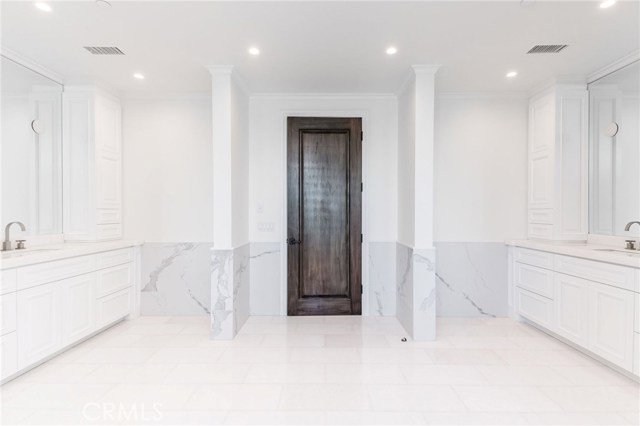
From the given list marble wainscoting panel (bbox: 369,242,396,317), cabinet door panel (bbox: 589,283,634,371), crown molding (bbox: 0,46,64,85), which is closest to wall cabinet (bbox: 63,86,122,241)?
crown molding (bbox: 0,46,64,85)

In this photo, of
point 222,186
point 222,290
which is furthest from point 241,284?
point 222,186

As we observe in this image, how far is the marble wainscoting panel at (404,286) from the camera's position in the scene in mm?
3626

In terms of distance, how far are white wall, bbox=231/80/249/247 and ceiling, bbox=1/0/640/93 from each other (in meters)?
0.34

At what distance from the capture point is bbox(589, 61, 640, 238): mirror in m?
3.27

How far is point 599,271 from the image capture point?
2902 millimetres

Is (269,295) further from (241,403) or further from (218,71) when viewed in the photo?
(218,71)

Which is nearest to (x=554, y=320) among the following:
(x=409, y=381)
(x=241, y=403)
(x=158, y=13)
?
(x=409, y=381)

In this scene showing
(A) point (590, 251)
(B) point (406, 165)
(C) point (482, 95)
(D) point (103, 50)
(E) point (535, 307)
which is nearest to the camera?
(A) point (590, 251)

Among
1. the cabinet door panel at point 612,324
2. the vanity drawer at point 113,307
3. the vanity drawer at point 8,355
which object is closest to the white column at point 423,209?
the cabinet door panel at point 612,324

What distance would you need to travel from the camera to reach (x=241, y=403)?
7.63ft

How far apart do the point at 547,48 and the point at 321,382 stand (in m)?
3.54

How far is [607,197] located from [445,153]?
1.71 meters

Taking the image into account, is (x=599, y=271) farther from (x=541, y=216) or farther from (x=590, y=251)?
(x=541, y=216)

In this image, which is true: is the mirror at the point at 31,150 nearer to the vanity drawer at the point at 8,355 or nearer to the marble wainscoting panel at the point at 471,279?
the vanity drawer at the point at 8,355
